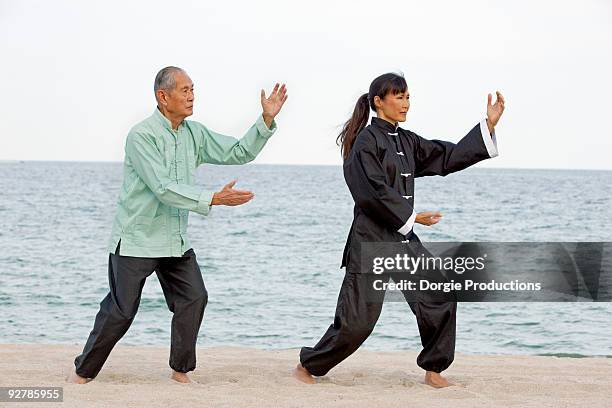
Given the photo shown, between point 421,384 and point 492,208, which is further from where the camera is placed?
point 492,208

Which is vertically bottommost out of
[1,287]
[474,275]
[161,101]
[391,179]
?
[1,287]

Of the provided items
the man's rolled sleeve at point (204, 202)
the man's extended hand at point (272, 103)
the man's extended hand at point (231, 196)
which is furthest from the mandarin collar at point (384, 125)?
the man's rolled sleeve at point (204, 202)

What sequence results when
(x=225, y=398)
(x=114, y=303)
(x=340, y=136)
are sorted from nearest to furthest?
(x=225, y=398) → (x=114, y=303) → (x=340, y=136)

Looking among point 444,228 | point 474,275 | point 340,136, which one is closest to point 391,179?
point 340,136

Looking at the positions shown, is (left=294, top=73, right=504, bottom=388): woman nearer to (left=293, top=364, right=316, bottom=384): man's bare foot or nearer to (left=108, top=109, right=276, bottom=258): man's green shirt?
(left=293, top=364, right=316, bottom=384): man's bare foot

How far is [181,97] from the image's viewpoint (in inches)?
194

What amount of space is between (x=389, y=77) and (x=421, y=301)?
3.85 feet

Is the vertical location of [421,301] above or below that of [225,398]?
above

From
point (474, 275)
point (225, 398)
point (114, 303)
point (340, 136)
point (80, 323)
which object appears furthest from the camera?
point (80, 323)

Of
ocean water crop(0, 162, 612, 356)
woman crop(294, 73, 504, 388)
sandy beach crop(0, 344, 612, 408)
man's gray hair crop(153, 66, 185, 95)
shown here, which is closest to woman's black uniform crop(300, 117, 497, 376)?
woman crop(294, 73, 504, 388)

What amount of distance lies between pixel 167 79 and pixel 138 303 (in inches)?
46.0

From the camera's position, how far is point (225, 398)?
15.1 feet

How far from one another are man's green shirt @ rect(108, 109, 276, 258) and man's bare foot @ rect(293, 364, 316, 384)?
892mm

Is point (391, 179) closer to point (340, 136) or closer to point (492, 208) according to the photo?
point (340, 136)
